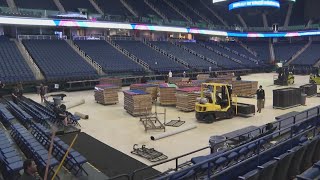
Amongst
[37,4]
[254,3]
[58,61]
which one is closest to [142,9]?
[37,4]

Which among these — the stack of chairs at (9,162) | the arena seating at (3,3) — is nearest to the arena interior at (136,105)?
the stack of chairs at (9,162)

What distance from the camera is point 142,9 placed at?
159 ft

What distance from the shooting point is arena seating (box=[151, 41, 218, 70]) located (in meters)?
41.4

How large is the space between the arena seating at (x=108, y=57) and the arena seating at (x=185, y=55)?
28.9ft

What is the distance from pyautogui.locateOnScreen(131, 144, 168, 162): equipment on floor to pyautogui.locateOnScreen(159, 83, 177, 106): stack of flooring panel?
30.7ft

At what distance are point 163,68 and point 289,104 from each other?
20.0m

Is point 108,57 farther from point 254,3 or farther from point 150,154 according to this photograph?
point 150,154

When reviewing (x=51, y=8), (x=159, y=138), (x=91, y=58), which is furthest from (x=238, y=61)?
(x=159, y=138)

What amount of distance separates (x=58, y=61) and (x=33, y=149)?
2376 cm

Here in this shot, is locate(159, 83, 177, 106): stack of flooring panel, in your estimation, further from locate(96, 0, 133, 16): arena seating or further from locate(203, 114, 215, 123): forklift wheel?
locate(96, 0, 133, 16): arena seating

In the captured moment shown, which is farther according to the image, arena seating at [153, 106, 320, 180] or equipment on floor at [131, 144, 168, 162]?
equipment on floor at [131, 144, 168, 162]

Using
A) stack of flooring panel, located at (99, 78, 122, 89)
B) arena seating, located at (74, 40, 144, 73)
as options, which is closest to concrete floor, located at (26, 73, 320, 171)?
stack of flooring panel, located at (99, 78, 122, 89)

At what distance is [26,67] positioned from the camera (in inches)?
1113

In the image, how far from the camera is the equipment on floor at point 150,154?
382 inches
